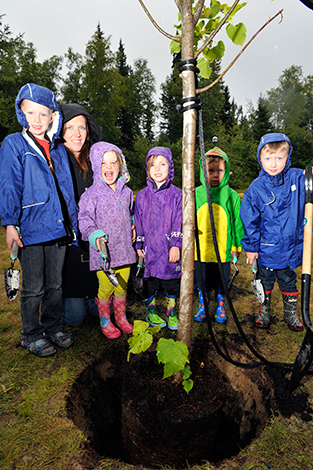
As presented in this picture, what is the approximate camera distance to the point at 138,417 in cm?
194

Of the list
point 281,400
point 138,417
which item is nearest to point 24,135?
point 138,417

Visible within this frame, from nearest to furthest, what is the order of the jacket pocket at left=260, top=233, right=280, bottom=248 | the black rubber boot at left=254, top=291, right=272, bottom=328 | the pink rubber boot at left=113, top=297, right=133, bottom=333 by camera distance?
the jacket pocket at left=260, top=233, right=280, bottom=248 < the pink rubber boot at left=113, top=297, right=133, bottom=333 < the black rubber boot at left=254, top=291, right=272, bottom=328

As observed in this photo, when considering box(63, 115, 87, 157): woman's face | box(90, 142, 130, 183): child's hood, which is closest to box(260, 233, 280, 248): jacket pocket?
box(90, 142, 130, 183): child's hood

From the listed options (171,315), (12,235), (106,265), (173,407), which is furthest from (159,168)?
(173,407)

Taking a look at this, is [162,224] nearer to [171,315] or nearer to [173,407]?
[171,315]

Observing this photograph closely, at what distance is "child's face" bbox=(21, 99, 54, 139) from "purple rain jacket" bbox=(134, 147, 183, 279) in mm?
962

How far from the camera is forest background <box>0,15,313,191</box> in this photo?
64.7 ft

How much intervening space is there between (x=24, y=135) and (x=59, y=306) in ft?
5.06

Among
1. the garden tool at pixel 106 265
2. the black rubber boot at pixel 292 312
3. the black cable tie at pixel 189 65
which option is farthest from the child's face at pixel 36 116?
the black rubber boot at pixel 292 312

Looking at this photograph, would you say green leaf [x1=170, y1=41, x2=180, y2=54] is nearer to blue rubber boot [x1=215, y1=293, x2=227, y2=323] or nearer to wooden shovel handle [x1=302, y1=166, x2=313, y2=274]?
wooden shovel handle [x1=302, y1=166, x2=313, y2=274]

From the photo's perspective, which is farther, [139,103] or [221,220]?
[139,103]

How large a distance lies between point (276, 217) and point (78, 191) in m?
1.95

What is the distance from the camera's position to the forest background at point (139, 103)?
19719 millimetres

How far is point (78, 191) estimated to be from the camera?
2793 mm
